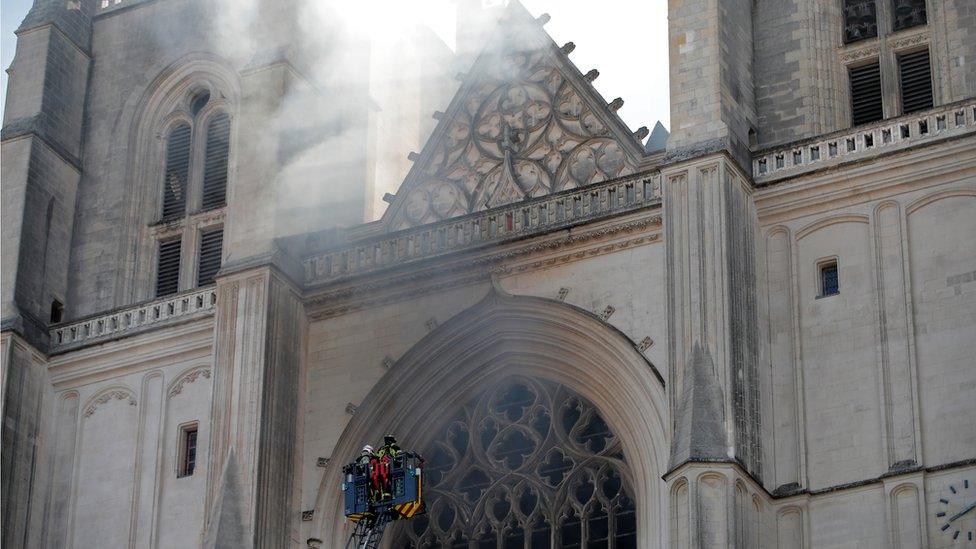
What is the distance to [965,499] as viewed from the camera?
89.6 feet

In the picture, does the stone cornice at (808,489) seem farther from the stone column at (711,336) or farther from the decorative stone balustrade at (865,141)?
the decorative stone balustrade at (865,141)

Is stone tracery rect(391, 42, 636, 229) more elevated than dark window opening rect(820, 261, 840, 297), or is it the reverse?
stone tracery rect(391, 42, 636, 229)

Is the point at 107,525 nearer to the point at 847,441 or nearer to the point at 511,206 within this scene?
the point at 511,206

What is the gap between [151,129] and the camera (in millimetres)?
36344

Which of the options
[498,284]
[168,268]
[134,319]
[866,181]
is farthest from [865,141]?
[168,268]

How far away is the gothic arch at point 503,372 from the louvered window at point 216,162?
17.2 feet

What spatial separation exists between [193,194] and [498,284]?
6249 millimetres

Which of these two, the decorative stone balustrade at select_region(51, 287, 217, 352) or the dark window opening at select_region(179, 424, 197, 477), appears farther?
the decorative stone balustrade at select_region(51, 287, 217, 352)

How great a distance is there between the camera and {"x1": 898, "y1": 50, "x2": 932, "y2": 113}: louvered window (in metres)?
31.4

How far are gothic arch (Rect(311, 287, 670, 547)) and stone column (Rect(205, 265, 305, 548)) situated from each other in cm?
66

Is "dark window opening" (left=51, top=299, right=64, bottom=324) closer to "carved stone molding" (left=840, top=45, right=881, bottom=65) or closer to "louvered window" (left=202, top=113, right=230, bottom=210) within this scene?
"louvered window" (left=202, top=113, right=230, bottom=210)

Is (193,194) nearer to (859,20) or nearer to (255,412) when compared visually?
(255,412)

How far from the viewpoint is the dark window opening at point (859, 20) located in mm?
32281

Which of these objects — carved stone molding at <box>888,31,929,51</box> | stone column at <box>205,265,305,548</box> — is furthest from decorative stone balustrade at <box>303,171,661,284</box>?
carved stone molding at <box>888,31,929,51</box>
